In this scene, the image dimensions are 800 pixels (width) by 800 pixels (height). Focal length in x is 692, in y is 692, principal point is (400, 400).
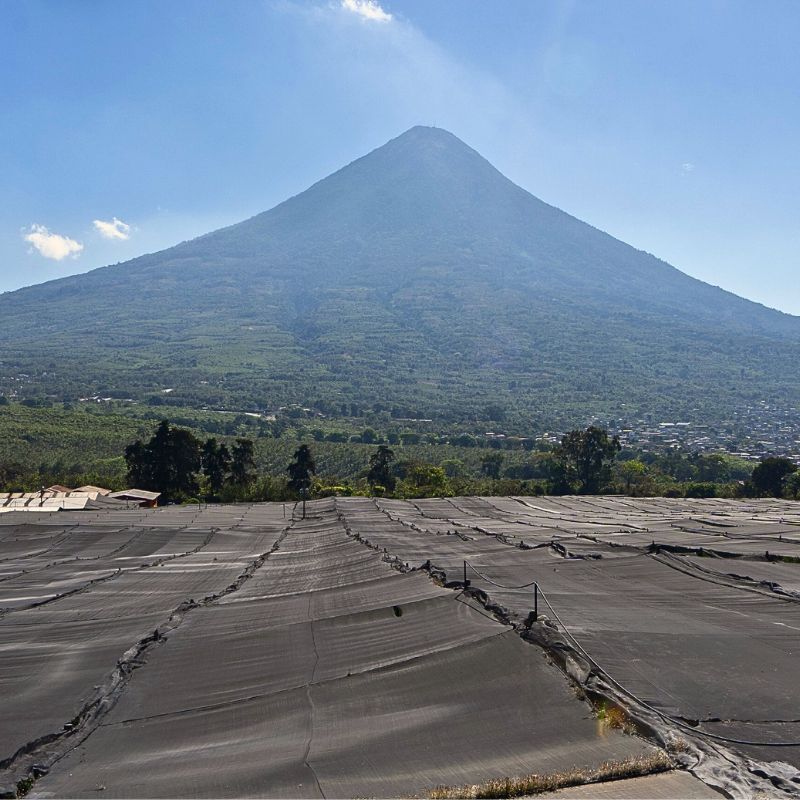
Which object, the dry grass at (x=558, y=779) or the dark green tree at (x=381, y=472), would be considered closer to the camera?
the dry grass at (x=558, y=779)

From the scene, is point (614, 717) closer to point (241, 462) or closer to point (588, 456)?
point (241, 462)

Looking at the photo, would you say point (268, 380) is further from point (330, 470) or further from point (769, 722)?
point (769, 722)

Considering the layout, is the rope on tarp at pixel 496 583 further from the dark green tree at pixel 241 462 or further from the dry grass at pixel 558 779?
the dark green tree at pixel 241 462

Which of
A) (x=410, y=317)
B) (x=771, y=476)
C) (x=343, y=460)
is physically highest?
(x=410, y=317)

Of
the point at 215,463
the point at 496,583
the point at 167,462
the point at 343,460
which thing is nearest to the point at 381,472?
the point at 215,463

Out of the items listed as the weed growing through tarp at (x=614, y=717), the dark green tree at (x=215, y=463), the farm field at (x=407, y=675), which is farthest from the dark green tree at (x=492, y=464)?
the weed growing through tarp at (x=614, y=717)
